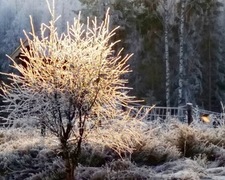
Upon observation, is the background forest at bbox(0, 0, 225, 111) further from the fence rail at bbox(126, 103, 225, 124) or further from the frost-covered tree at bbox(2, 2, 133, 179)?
the frost-covered tree at bbox(2, 2, 133, 179)

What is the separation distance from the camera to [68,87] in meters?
5.30

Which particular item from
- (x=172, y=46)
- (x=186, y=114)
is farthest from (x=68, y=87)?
(x=172, y=46)

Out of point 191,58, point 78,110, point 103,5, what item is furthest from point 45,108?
point 191,58

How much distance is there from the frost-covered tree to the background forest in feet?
51.6

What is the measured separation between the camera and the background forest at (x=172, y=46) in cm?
2189

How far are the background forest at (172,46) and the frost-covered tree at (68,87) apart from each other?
15.7 metres

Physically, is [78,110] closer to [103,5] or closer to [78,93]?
[78,93]

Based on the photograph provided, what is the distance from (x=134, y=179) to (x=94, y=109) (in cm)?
103

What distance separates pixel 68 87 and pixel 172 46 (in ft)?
61.4

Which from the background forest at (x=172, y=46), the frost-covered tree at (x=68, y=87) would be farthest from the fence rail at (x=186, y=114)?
the background forest at (x=172, y=46)

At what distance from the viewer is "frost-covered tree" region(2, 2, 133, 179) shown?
5332mm

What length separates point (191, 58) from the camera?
23125 mm

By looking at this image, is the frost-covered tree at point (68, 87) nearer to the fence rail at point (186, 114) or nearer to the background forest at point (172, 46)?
the fence rail at point (186, 114)

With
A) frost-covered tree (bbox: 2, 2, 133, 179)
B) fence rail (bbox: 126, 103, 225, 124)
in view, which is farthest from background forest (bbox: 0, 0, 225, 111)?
frost-covered tree (bbox: 2, 2, 133, 179)
